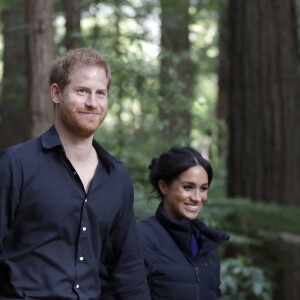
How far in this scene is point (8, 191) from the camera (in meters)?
3.58

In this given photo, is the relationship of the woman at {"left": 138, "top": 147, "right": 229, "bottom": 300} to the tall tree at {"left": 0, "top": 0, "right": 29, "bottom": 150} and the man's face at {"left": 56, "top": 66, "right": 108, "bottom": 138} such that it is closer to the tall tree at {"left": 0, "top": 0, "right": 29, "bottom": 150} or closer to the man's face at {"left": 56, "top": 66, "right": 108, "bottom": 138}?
the man's face at {"left": 56, "top": 66, "right": 108, "bottom": 138}

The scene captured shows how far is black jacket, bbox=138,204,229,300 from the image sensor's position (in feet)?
15.1

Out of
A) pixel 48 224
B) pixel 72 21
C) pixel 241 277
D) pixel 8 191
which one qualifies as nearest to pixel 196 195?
pixel 48 224

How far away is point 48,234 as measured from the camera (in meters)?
3.62

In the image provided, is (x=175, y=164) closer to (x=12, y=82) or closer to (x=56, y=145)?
(x=56, y=145)

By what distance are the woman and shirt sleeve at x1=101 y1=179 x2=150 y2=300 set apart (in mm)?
475

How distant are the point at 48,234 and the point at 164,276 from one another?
1.18 metres

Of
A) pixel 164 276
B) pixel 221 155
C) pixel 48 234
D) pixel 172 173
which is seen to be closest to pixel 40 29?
pixel 172 173

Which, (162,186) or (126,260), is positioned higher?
(162,186)

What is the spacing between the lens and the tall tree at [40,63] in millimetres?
6863

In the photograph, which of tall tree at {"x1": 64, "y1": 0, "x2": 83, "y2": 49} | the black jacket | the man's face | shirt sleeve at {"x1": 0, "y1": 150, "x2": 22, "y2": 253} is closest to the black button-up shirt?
shirt sleeve at {"x1": 0, "y1": 150, "x2": 22, "y2": 253}

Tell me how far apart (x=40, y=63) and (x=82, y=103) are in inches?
126

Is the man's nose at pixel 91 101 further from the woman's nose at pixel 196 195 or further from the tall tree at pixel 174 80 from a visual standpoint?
the tall tree at pixel 174 80

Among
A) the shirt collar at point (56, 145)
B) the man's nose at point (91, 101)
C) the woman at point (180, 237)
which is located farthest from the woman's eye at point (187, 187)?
the man's nose at point (91, 101)
